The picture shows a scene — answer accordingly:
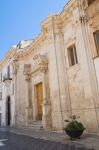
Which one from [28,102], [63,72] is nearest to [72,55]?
[63,72]

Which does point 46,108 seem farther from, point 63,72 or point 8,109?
point 8,109

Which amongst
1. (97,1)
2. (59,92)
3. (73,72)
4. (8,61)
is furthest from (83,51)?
(8,61)

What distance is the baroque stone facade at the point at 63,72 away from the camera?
8523mm

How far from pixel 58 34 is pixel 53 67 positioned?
84.1 inches

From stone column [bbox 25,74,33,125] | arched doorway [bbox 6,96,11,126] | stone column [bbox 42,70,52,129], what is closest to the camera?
stone column [bbox 42,70,52,129]

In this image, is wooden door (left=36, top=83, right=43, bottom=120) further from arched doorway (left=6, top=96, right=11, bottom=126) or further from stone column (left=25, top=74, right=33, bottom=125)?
arched doorway (left=6, top=96, right=11, bottom=126)

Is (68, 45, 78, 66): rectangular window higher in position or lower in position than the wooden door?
higher

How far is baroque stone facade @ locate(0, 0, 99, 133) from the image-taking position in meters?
8.52

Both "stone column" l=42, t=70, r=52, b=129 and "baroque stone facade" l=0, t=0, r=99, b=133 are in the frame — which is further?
"stone column" l=42, t=70, r=52, b=129

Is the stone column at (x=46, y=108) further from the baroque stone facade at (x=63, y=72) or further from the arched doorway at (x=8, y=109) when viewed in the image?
the arched doorway at (x=8, y=109)

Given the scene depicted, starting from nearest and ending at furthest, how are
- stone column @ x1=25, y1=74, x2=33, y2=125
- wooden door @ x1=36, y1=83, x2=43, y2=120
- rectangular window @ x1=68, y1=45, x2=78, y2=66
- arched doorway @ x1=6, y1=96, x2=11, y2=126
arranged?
rectangular window @ x1=68, y1=45, x2=78, y2=66 → wooden door @ x1=36, y1=83, x2=43, y2=120 → stone column @ x1=25, y1=74, x2=33, y2=125 → arched doorway @ x1=6, y1=96, x2=11, y2=126

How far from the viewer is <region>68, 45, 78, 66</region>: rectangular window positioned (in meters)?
10.5

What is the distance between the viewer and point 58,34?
1154 centimetres

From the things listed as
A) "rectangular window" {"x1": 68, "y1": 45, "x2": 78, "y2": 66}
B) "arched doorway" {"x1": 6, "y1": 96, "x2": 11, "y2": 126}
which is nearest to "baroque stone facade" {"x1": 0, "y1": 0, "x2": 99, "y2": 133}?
"rectangular window" {"x1": 68, "y1": 45, "x2": 78, "y2": 66}
